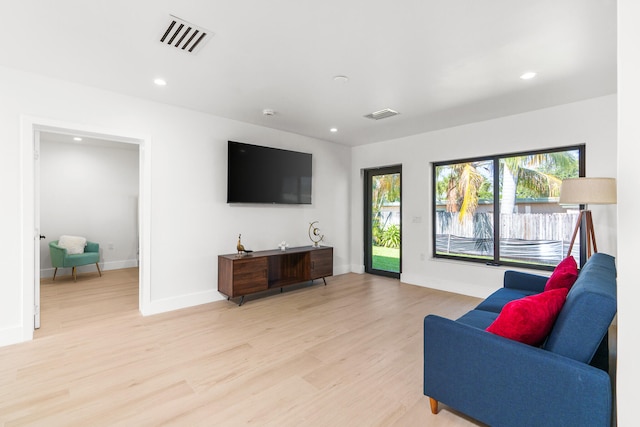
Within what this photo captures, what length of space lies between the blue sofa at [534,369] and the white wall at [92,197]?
664 cm

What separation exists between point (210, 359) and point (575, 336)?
2488 millimetres

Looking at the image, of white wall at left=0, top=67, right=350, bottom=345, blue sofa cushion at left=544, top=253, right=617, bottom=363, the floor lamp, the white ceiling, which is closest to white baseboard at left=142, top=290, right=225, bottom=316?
white wall at left=0, top=67, right=350, bottom=345

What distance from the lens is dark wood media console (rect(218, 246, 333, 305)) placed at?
13.0ft

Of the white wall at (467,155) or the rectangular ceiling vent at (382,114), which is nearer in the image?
the white wall at (467,155)

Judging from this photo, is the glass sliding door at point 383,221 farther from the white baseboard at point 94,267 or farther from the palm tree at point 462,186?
the white baseboard at point 94,267

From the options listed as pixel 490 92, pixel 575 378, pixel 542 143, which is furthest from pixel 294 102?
pixel 575 378

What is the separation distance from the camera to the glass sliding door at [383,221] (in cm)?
570

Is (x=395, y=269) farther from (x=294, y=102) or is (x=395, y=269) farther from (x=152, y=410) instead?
(x=152, y=410)

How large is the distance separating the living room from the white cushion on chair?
286 centimetres

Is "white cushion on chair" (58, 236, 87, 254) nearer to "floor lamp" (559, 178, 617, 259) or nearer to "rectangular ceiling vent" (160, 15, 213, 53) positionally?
"rectangular ceiling vent" (160, 15, 213, 53)
